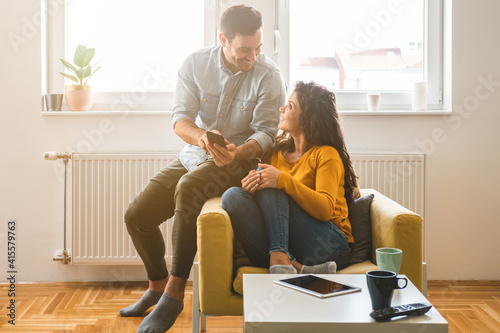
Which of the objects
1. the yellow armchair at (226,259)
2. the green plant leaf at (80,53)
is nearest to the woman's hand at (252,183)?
the yellow armchair at (226,259)

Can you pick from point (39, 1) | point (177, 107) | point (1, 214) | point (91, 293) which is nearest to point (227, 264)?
point (177, 107)

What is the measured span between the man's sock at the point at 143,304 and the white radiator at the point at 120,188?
1.63ft

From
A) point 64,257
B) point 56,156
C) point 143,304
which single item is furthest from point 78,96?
point 143,304

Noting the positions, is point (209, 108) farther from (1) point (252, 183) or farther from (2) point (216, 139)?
(1) point (252, 183)

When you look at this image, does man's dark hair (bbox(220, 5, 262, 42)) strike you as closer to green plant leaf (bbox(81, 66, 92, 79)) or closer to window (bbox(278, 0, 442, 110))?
window (bbox(278, 0, 442, 110))

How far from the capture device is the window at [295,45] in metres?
3.24

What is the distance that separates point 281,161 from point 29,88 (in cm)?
152

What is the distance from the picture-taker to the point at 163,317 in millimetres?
2156

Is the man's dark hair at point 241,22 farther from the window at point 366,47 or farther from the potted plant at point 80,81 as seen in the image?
the potted plant at point 80,81

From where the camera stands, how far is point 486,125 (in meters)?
3.16

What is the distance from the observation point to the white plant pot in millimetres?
3113

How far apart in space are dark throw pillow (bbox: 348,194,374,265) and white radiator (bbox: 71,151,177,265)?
45.8 inches

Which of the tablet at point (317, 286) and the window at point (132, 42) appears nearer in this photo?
the tablet at point (317, 286)

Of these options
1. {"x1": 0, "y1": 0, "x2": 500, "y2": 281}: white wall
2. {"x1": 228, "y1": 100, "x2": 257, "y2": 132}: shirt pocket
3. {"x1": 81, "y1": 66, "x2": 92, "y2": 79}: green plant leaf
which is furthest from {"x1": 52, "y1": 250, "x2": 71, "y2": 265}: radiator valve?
{"x1": 228, "y1": 100, "x2": 257, "y2": 132}: shirt pocket
